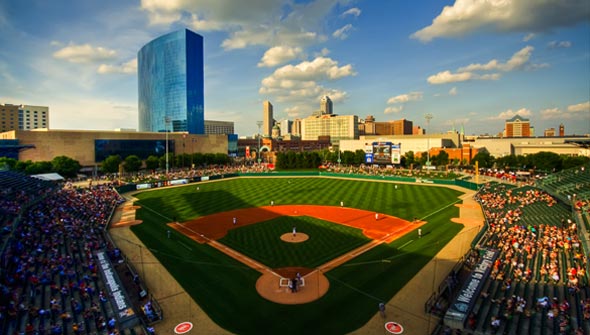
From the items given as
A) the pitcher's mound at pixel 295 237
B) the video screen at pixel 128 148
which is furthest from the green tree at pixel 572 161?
the video screen at pixel 128 148

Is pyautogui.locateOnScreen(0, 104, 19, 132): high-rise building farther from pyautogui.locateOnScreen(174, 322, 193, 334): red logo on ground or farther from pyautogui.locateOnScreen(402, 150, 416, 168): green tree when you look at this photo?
pyautogui.locateOnScreen(174, 322, 193, 334): red logo on ground

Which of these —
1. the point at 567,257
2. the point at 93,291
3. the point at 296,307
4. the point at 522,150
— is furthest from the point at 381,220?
the point at 522,150

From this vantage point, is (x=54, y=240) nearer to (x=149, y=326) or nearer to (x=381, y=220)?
(x=149, y=326)

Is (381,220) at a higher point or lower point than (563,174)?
lower

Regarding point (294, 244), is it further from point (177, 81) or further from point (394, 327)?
point (177, 81)

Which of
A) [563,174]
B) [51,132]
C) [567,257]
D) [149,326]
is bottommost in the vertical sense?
[149,326]

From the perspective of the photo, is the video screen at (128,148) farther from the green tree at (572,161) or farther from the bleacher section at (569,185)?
the green tree at (572,161)

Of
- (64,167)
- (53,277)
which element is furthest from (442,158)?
(64,167)

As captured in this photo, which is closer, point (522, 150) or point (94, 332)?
point (94, 332)
